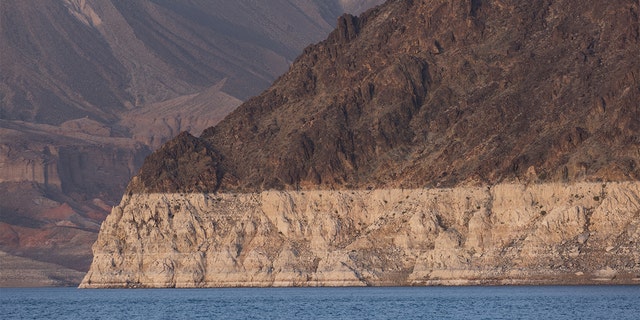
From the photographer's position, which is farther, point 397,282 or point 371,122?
point 371,122

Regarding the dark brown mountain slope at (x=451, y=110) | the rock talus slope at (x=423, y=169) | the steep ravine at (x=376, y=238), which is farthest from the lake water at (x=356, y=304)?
the dark brown mountain slope at (x=451, y=110)

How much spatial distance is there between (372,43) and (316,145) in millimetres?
21538

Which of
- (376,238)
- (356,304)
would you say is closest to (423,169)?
(376,238)

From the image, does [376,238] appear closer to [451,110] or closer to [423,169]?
[423,169]

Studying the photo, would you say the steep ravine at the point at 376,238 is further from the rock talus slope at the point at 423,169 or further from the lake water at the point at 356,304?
the lake water at the point at 356,304

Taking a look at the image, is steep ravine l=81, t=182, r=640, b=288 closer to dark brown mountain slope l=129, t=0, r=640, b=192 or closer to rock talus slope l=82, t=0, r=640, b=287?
rock talus slope l=82, t=0, r=640, b=287

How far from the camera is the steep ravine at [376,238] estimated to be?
504 ft

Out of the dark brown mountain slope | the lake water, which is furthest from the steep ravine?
the lake water

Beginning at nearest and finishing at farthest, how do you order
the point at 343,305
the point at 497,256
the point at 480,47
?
the point at 343,305, the point at 497,256, the point at 480,47

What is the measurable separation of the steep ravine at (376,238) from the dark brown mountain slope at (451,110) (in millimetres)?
2354

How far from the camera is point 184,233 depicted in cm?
17512

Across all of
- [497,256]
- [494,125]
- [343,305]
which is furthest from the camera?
[494,125]

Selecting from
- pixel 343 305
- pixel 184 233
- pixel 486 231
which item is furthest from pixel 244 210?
pixel 343 305

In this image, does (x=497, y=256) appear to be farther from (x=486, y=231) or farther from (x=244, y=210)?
(x=244, y=210)
